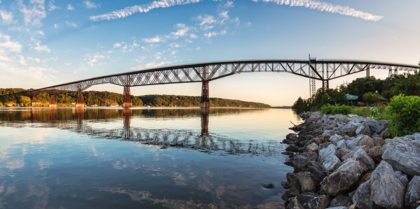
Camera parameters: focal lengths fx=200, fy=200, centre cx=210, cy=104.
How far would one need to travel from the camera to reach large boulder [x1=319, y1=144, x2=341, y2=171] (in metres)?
7.84

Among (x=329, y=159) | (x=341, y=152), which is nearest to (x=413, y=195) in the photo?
(x=329, y=159)

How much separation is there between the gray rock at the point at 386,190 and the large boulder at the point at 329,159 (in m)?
2.62

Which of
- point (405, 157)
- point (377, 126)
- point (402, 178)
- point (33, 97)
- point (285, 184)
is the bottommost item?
point (285, 184)

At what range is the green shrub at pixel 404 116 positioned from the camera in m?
9.81

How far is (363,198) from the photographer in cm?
516

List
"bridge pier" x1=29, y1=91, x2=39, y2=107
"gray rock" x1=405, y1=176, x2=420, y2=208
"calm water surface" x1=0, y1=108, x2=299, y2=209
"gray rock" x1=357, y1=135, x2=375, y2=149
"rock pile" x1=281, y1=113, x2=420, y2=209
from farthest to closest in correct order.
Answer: "bridge pier" x1=29, y1=91, x2=39, y2=107
"gray rock" x1=357, y1=135, x2=375, y2=149
"calm water surface" x1=0, y1=108, x2=299, y2=209
"rock pile" x1=281, y1=113, x2=420, y2=209
"gray rock" x1=405, y1=176, x2=420, y2=208

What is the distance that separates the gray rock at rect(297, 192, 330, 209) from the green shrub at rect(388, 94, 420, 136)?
25.2 ft

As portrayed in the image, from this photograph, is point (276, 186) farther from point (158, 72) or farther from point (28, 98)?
point (28, 98)

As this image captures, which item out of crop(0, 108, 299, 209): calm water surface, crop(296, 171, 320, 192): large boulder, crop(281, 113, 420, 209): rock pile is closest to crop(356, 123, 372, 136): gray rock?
crop(281, 113, 420, 209): rock pile

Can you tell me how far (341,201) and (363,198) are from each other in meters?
0.57

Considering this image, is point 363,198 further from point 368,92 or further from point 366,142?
point 368,92

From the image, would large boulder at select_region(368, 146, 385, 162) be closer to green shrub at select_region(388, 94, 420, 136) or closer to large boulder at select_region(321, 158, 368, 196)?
large boulder at select_region(321, 158, 368, 196)

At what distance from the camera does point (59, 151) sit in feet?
38.8

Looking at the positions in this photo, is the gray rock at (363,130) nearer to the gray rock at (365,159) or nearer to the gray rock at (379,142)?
the gray rock at (379,142)
